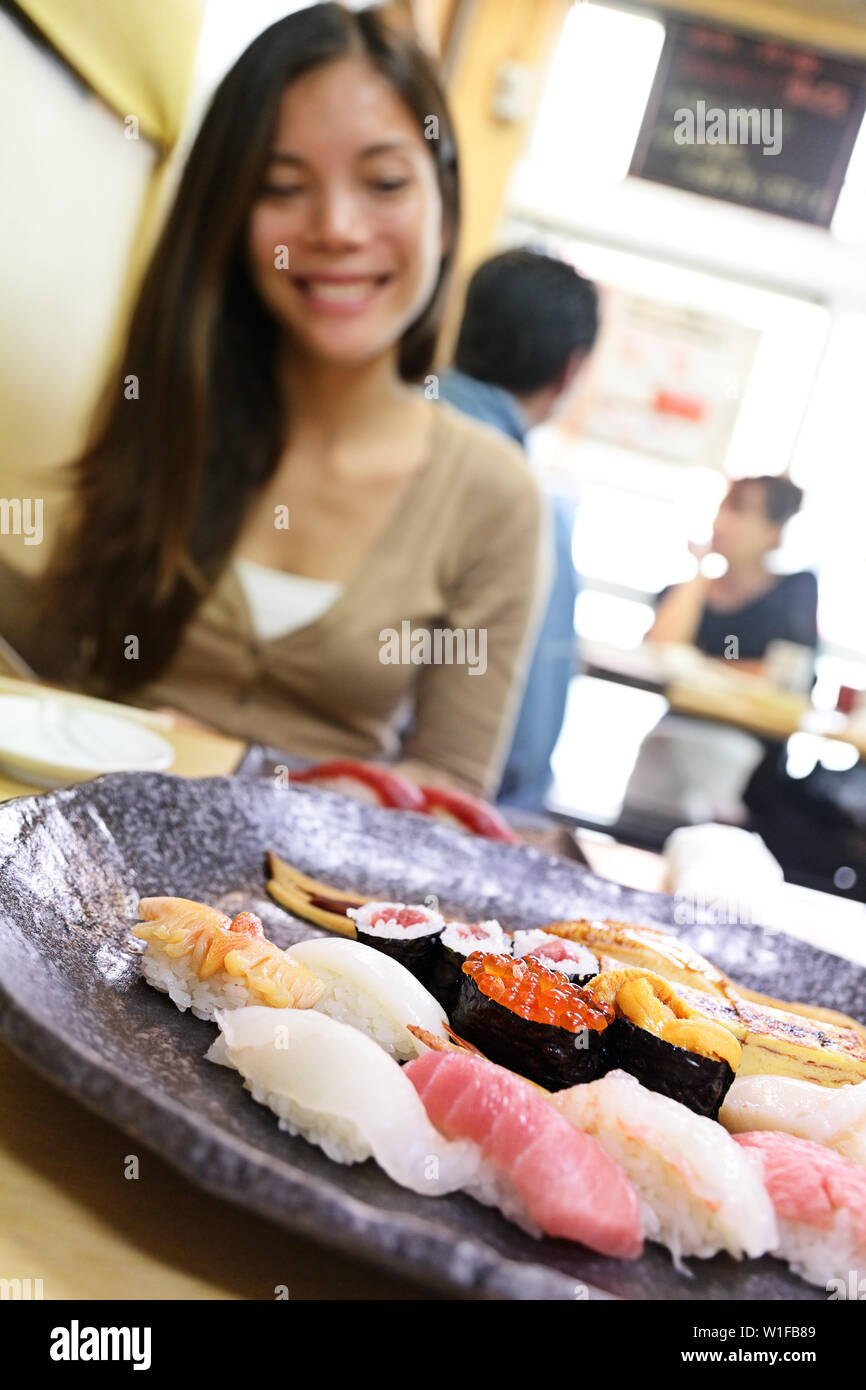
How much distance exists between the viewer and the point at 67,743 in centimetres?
145

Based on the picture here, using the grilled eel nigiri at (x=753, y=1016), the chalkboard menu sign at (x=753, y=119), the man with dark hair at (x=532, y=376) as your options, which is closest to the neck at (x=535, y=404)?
the man with dark hair at (x=532, y=376)

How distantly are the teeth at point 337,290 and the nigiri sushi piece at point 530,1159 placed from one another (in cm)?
193

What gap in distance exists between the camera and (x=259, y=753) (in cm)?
186

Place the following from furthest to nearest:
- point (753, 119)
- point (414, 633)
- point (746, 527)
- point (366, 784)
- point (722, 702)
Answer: point (753, 119) < point (746, 527) < point (722, 702) < point (414, 633) < point (366, 784)

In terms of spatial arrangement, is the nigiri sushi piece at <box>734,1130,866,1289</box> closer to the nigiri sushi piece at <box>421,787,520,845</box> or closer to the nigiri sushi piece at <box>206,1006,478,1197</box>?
the nigiri sushi piece at <box>206,1006,478,1197</box>

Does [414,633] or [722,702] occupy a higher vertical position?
[414,633]

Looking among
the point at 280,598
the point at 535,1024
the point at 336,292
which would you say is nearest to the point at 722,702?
the point at 280,598

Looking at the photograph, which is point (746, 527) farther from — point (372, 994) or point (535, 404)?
point (372, 994)

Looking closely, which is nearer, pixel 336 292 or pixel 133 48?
pixel 133 48

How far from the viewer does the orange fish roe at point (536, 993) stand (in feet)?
3.24

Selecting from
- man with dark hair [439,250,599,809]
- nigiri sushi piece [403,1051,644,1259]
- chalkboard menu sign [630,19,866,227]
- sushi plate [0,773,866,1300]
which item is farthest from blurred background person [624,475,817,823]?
nigiri sushi piece [403,1051,644,1259]

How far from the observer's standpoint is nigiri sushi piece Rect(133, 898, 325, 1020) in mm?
928

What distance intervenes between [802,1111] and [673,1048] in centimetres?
13

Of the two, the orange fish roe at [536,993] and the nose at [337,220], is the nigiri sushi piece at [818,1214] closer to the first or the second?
the orange fish roe at [536,993]
